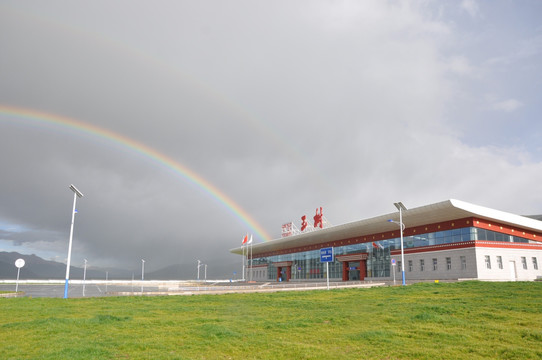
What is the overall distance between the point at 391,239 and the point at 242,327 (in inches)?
2077

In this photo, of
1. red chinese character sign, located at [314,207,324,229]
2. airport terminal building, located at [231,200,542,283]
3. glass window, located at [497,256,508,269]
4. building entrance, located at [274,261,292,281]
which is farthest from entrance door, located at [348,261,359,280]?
glass window, located at [497,256,508,269]

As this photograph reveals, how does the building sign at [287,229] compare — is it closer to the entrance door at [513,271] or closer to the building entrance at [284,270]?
the building entrance at [284,270]

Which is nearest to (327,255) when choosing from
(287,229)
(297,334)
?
(297,334)

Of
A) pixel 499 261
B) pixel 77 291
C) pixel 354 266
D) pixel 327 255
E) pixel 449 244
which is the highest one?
pixel 449 244

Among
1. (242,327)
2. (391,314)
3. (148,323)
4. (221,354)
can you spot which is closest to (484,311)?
(391,314)

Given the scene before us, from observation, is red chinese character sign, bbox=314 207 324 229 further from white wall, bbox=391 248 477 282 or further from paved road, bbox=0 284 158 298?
paved road, bbox=0 284 158 298

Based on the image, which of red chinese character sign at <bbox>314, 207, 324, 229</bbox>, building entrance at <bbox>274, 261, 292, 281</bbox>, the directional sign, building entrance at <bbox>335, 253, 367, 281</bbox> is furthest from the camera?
building entrance at <bbox>274, 261, 292, 281</bbox>

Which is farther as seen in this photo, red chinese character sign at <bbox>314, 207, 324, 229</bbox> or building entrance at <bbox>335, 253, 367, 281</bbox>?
red chinese character sign at <bbox>314, 207, 324, 229</bbox>

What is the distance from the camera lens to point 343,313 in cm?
1858

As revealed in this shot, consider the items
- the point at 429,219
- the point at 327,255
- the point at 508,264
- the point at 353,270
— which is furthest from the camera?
the point at 353,270

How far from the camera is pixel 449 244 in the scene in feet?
173

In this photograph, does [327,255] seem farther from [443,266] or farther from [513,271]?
[513,271]

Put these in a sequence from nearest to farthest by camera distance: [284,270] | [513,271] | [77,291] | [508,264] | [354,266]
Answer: [508,264] < [513,271] < [77,291] < [354,266] < [284,270]

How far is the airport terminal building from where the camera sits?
49.7 m
